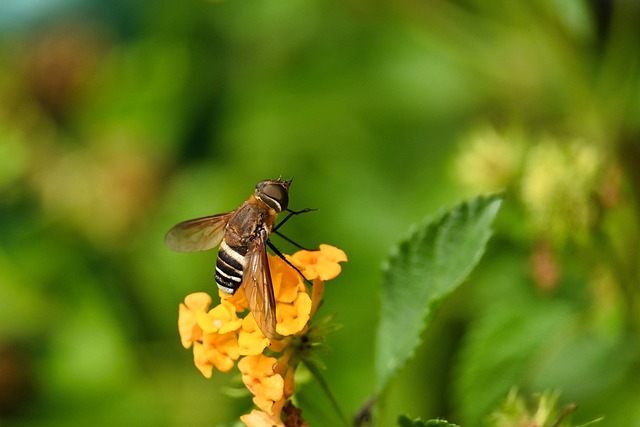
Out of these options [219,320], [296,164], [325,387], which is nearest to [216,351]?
[219,320]

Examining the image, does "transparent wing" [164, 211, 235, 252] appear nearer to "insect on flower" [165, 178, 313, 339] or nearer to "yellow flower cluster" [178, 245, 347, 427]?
"insect on flower" [165, 178, 313, 339]

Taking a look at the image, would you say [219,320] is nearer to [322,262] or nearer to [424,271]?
[322,262]

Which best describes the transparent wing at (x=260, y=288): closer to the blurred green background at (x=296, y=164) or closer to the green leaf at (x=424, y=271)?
the green leaf at (x=424, y=271)

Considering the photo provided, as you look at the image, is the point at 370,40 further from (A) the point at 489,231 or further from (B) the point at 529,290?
(A) the point at 489,231

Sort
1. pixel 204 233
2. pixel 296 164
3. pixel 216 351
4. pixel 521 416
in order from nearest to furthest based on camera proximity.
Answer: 1. pixel 216 351
2. pixel 521 416
3. pixel 204 233
4. pixel 296 164

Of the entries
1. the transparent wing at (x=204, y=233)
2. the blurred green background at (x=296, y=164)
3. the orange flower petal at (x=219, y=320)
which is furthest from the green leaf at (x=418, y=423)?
the blurred green background at (x=296, y=164)

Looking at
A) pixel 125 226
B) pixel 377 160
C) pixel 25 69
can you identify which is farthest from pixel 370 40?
pixel 25 69
